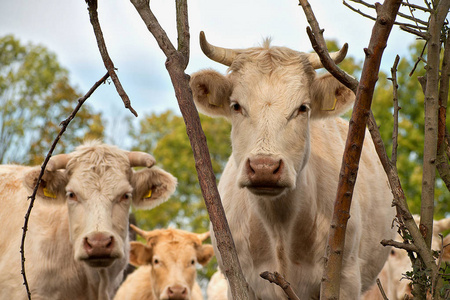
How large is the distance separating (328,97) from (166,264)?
575cm

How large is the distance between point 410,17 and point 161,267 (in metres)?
7.50

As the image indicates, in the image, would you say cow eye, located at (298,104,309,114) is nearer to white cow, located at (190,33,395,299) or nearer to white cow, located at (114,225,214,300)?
white cow, located at (190,33,395,299)

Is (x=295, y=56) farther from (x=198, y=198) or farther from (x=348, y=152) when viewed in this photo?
(x=198, y=198)

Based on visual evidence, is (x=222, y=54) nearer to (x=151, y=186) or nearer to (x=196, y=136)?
(x=196, y=136)

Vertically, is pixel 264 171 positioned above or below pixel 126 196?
below

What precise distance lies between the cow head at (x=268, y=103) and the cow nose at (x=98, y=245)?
5.92 ft

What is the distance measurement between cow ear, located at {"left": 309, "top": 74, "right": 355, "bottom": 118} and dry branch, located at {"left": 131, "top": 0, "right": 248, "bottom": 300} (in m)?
2.24

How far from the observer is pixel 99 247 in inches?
217

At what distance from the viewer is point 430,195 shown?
2.30m

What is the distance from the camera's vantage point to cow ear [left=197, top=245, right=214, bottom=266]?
9.83m

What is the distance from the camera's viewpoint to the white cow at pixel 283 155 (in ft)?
13.0

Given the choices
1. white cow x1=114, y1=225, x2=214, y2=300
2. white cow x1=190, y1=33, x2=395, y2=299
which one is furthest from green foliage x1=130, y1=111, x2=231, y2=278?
white cow x1=190, y1=33, x2=395, y2=299

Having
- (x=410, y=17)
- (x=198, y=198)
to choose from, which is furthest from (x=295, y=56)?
(x=198, y=198)

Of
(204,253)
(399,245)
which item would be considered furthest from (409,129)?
(399,245)
